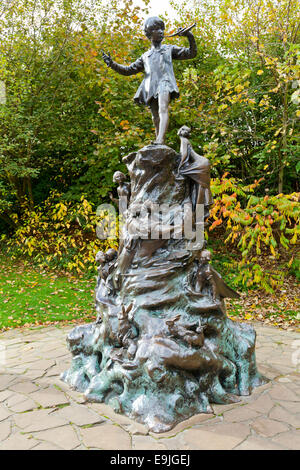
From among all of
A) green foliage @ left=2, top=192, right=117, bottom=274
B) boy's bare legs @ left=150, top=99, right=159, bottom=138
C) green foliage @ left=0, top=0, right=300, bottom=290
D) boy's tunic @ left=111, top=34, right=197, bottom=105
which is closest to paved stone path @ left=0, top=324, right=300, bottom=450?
boy's bare legs @ left=150, top=99, right=159, bottom=138

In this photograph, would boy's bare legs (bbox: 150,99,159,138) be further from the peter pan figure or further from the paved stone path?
the paved stone path

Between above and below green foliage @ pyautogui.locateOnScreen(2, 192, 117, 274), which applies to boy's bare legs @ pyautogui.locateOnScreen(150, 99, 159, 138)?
above

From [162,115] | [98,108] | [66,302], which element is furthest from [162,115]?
[98,108]

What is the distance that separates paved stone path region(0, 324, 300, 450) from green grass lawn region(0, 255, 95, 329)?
2.61 meters

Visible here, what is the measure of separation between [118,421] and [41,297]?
524 centimetres

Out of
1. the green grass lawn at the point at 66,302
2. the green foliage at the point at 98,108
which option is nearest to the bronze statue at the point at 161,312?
the green grass lawn at the point at 66,302

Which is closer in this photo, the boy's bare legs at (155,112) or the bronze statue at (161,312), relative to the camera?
the bronze statue at (161,312)

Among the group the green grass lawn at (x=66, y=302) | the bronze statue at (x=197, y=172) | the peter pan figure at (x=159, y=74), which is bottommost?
the green grass lawn at (x=66, y=302)

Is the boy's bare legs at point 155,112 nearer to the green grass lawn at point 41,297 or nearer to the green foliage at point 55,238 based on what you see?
the green grass lawn at point 41,297

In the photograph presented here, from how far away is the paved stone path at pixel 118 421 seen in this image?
109 inches

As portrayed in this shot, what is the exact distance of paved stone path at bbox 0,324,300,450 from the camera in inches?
109

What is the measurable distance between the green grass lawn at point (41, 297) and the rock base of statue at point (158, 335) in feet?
10.1

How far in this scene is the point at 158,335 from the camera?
11.1 ft

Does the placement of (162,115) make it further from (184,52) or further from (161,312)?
(161,312)
